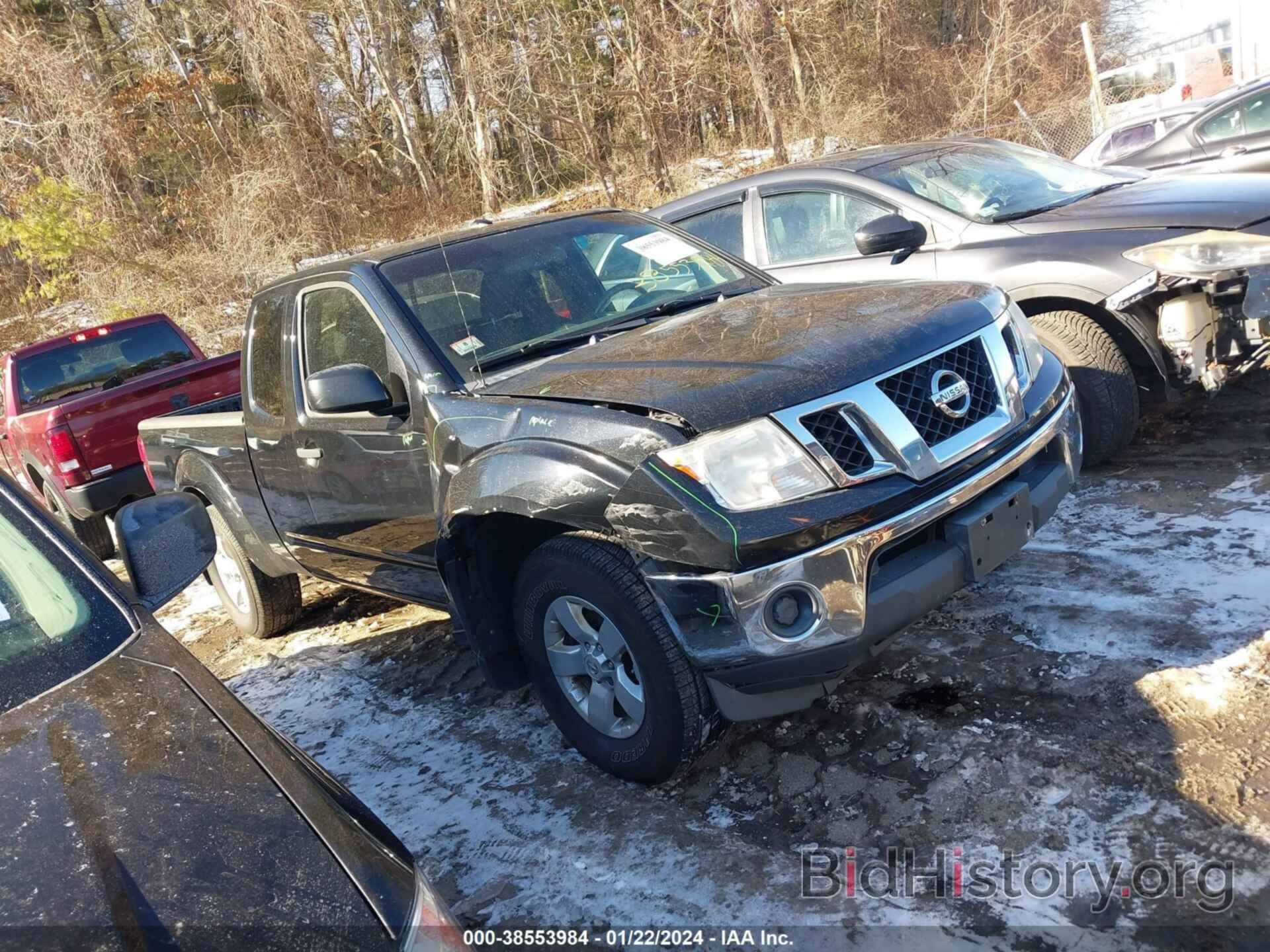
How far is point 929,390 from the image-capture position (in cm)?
283

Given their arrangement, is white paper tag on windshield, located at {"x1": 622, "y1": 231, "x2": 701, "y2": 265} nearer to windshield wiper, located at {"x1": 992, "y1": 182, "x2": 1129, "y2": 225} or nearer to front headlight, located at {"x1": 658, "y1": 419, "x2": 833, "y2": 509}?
front headlight, located at {"x1": 658, "y1": 419, "x2": 833, "y2": 509}

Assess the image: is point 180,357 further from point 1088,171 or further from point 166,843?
point 166,843

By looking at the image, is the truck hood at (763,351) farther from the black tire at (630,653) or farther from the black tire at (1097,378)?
the black tire at (1097,378)

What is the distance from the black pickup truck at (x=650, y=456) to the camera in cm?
253

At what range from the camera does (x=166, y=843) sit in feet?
4.85

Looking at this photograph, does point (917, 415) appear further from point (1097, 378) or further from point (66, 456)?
point (66, 456)

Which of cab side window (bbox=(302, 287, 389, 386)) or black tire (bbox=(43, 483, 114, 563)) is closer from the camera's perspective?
cab side window (bbox=(302, 287, 389, 386))

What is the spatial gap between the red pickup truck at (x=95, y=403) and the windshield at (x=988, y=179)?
5.04 meters

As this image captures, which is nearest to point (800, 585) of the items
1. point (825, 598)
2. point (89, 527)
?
point (825, 598)

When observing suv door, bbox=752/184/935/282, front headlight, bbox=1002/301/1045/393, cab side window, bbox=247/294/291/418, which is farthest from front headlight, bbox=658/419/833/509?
suv door, bbox=752/184/935/282

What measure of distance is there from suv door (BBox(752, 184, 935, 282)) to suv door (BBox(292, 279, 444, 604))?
2.69 meters

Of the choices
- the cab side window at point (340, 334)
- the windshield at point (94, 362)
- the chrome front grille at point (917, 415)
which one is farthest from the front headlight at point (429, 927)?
the windshield at point (94, 362)

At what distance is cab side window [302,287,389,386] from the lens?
362 centimetres

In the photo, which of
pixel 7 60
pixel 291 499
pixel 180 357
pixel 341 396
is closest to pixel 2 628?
pixel 341 396
